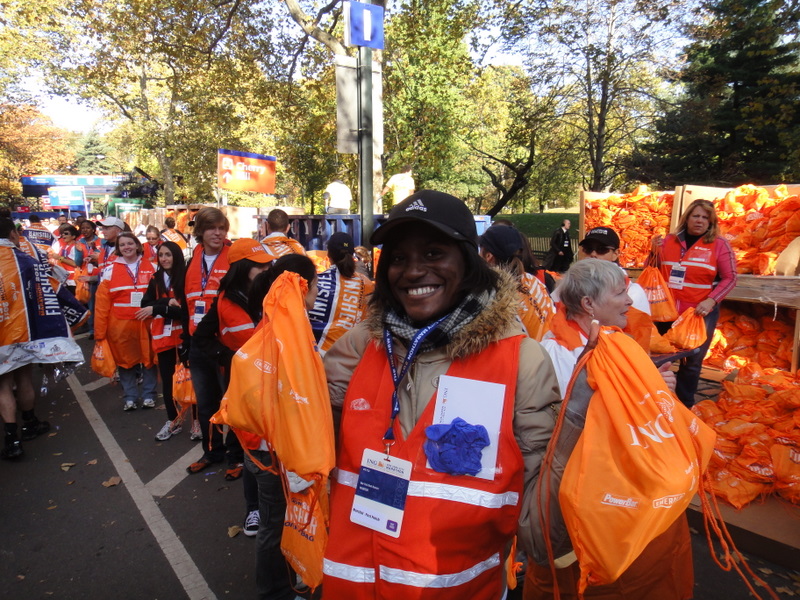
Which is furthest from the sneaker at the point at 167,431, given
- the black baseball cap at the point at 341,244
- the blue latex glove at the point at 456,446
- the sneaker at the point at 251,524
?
the blue latex glove at the point at 456,446

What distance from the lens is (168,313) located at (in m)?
5.09

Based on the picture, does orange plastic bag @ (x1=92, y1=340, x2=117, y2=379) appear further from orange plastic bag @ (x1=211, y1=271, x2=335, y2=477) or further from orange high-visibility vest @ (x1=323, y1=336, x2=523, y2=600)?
orange high-visibility vest @ (x1=323, y1=336, x2=523, y2=600)

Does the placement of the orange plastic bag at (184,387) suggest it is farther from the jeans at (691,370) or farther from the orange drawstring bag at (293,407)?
the jeans at (691,370)

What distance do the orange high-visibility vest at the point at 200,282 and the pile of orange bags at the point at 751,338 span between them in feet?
19.8

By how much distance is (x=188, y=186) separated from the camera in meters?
41.5

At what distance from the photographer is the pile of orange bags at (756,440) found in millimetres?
3553

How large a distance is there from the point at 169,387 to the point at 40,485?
4.60 feet

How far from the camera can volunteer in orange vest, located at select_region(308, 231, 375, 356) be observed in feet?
13.4

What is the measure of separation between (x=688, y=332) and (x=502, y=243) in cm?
229

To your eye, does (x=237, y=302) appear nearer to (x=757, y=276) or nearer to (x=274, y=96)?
(x=757, y=276)

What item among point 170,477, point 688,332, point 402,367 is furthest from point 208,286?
point 688,332

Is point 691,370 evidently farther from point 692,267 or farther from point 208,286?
point 208,286

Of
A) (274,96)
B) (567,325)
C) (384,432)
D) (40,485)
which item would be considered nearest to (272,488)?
(384,432)

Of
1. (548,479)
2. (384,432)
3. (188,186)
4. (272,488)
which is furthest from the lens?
(188,186)
